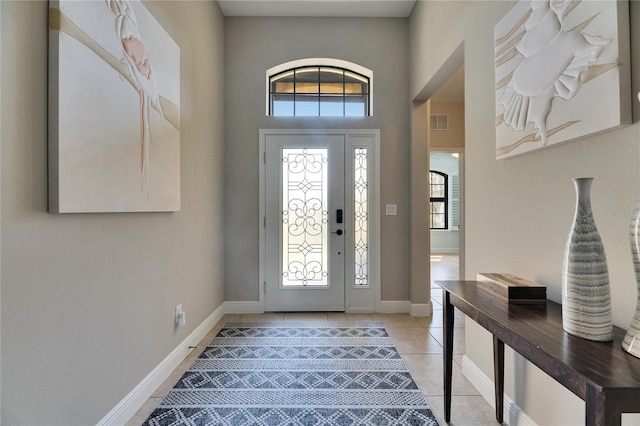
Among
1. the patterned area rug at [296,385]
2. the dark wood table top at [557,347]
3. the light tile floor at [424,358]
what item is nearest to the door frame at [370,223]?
the light tile floor at [424,358]

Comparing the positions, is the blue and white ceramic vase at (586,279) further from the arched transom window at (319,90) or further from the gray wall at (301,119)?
the arched transom window at (319,90)

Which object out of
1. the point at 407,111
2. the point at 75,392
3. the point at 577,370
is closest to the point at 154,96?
the point at 75,392

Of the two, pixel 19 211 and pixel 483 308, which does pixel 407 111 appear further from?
pixel 19 211

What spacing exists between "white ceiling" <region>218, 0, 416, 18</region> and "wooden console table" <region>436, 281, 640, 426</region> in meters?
3.23

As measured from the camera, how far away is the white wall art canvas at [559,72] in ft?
3.48

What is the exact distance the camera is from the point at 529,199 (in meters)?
1.56

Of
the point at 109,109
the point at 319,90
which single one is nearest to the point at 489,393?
the point at 109,109

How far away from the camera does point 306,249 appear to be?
3.53 meters

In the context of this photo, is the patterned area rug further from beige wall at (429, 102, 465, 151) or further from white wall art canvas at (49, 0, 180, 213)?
beige wall at (429, 102, 465, 151)

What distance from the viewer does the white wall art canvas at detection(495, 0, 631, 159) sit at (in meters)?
1.06

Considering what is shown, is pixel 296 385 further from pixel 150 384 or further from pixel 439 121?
pixel 439 121

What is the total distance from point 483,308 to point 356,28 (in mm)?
3425

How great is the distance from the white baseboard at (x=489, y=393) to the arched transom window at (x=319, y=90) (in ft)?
9.11

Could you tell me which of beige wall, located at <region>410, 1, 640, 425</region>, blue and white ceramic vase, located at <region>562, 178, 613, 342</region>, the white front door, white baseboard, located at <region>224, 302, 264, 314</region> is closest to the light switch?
the white front door
